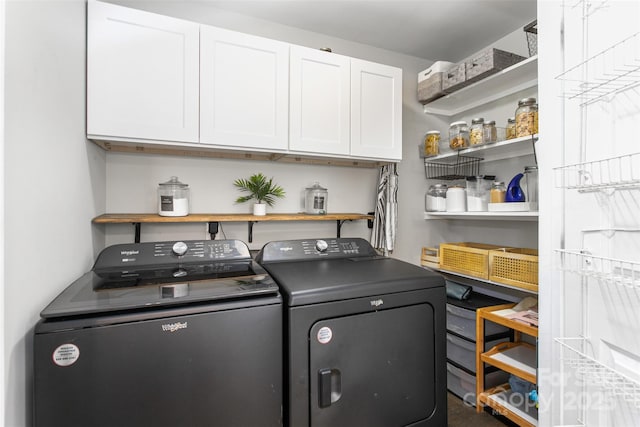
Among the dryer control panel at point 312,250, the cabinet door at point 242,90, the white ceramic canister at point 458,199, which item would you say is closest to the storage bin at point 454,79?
the white ceramic canister at point 458,199

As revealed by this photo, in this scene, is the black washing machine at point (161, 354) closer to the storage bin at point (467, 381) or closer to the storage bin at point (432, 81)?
the storage bin at point (467, 381)

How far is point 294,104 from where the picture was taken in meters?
1.80

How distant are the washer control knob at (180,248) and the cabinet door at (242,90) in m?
0.54

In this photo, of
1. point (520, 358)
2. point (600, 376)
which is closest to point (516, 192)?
point (520, 358)

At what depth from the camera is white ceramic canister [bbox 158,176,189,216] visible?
1.70 meters

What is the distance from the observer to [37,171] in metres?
0.92

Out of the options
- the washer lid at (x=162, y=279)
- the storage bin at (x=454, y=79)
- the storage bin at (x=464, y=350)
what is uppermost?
the storage bin at (x=454, y=79)

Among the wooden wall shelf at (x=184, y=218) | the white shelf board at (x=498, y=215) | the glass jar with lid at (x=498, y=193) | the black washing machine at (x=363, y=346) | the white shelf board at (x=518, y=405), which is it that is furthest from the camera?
the glass jar with lid at (x=498, y=193)

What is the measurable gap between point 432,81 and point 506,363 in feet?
6.55

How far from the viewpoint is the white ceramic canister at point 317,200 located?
2119 millimetres

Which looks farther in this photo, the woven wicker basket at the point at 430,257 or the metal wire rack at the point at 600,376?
the woven wicker basket at the point at 430,257

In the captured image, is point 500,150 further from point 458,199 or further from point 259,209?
point 259,209

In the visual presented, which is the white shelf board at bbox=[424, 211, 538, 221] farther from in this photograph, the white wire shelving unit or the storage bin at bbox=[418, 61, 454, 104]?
the storage bin at bbox=[418, 61, 454, 104]

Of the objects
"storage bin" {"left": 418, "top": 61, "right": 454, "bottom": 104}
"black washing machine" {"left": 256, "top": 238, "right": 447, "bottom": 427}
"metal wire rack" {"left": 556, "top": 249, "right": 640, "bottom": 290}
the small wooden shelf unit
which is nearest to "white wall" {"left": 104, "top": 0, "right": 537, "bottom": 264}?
"storage bin" {"left": 418, "top": 61, "right": 454, "bottom": 104}
